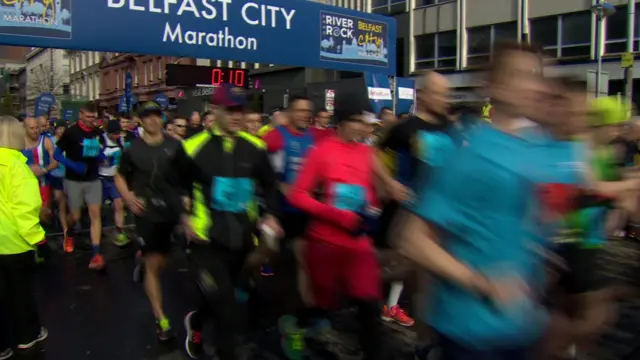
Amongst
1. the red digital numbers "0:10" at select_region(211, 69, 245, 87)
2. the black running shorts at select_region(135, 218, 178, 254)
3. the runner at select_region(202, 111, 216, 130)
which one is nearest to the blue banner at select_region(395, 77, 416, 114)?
the red digital numbers "0:10" at select_region(211, 69, 245, 87)

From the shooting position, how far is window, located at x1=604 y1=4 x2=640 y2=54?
2273 centimetres

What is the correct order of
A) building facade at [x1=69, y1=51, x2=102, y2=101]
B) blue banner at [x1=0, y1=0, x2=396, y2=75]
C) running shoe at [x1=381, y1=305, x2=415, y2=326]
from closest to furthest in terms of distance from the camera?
running shoe at [x1=381, y1=305, x2=415, y2=326], blue banner at [x1=0, y1=0, x2=396, y2=75], building facade at [x1=69, y1=51, x2=102, y2=101]

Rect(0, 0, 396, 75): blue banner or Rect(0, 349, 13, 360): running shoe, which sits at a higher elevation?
Rect(0, 0, 396, 75): blue banner

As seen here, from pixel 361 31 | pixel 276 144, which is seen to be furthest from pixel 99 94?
pixel 276 144

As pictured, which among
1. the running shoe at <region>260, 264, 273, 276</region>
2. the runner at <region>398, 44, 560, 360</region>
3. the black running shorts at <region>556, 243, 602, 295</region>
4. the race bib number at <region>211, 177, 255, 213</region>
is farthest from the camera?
the running shoe at <region>260, 264, 273, 276</region>

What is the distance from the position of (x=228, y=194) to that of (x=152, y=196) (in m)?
1.24

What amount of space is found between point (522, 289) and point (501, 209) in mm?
252

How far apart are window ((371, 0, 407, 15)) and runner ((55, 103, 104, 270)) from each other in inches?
1095

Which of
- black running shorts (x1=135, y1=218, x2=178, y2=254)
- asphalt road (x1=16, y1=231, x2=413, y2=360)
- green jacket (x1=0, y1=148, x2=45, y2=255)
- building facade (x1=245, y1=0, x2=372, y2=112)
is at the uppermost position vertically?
building facade (x1=245, y1=0, x2=372, y2=112)

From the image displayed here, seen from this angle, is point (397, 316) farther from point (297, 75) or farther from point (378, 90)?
point (297, 75)

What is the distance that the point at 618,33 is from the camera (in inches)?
915

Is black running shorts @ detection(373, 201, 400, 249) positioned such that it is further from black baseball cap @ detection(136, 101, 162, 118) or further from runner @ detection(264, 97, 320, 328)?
black baseball cap @ detection(136, 101, 162, 118)

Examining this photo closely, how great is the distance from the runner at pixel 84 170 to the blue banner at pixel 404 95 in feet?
24.9

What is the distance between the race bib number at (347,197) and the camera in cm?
377
